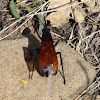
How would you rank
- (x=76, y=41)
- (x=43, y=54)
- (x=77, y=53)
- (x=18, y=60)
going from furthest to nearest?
(x=76, y=41), (x=77, y=53), (x=18, y=60), (x=43, y=54)

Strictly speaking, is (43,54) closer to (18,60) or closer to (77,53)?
(18,60)

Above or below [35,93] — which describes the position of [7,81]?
above

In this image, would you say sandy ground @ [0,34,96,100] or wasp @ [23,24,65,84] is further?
sandy ground @ [0,34,96,100]

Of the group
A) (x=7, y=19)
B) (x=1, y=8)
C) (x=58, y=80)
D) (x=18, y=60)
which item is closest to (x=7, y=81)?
(x=18, y=60)

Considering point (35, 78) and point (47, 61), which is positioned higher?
point (47, 61)

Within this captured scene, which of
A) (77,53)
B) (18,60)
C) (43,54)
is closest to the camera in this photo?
(43,54)

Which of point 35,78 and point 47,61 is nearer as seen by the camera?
point 47,61

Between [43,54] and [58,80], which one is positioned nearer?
[43,54]

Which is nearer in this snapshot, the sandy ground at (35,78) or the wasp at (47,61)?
the wasp at (47,61)
